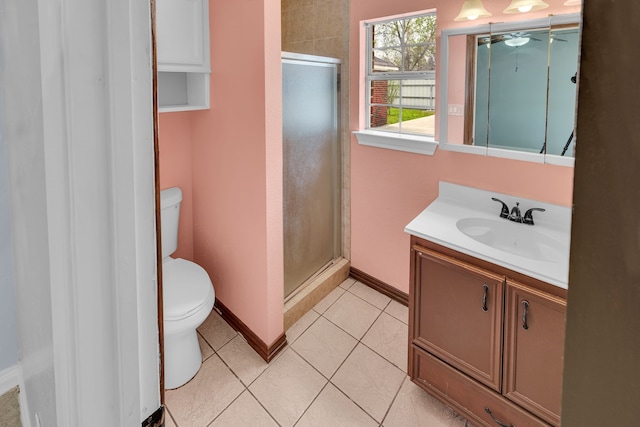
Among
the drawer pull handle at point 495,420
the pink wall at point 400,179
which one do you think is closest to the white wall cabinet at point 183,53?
the pink wall at point 400,179

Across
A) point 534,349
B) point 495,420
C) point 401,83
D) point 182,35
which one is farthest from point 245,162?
point 495,420

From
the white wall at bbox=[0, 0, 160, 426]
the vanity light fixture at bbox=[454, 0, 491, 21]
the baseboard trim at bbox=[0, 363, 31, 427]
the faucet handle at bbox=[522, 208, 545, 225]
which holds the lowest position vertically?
the baseboard trim at bbox=[0, 363, 31, 427]

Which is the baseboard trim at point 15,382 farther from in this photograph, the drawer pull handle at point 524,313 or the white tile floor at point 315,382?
the drawer pull handle at point 524,313

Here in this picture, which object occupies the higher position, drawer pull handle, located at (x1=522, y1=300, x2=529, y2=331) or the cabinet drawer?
drawer pull handle, located at (x1=522, y1=300, x2=529, y2=331)

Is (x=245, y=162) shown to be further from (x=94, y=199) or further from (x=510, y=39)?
(x=94, y=199)

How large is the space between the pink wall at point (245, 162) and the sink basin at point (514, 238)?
1.04 metres

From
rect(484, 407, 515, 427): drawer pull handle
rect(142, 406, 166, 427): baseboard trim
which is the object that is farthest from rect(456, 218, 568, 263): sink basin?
rect(142, 406, 166, 427): baseboard trim

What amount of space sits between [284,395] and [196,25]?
79.9 inches

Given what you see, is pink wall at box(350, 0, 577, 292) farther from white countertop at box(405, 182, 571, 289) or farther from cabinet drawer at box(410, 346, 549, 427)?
cabinet drawer at box(410, 346, 549, 427)

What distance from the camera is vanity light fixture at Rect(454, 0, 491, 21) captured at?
1934mm

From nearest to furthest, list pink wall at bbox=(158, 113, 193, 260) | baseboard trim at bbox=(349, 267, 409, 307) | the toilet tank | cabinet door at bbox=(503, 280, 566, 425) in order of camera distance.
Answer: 1. cabinet door at bbox=(503, 280, 566, 425)
2. the toilet tank
3. pink wall at bbox=(158, 113, 193, 260)
4. baseboard trim at bbox=(349, 267, 409, 307)

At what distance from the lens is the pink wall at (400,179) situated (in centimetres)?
189

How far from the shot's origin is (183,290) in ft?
6.58

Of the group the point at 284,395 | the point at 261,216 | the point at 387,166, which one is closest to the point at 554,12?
the point at 387,166
